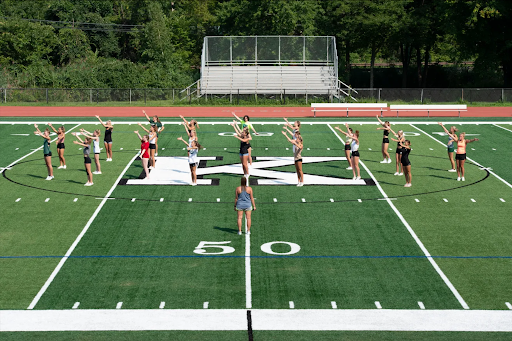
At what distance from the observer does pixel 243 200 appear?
18453 mm

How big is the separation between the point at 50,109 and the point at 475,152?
34200 mm

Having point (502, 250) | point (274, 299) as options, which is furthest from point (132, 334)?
point (502, 250)

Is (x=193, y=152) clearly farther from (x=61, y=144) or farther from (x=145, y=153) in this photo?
(x=61, y=144)

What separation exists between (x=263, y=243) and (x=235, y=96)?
4083cm

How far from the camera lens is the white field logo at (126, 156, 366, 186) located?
26.0 meters

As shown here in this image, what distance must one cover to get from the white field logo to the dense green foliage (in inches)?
1314

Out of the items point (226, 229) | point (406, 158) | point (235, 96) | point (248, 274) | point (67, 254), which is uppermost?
point (235, 96)

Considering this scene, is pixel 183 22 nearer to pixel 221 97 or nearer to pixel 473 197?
pixel 221 97

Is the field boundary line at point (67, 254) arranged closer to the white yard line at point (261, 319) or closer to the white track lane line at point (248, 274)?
the white yard line at point (261, 319)

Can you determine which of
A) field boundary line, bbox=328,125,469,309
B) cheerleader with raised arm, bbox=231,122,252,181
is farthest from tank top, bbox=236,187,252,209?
cheerleader with raised arm, bbox=231,122,252,181

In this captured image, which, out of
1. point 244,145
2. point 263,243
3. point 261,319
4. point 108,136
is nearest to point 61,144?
point 108,136

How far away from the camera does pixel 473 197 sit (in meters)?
23.9

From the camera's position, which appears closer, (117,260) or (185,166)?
(117,260)

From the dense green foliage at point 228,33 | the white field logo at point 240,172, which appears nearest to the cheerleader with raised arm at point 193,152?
the white field logo at point 240,172
